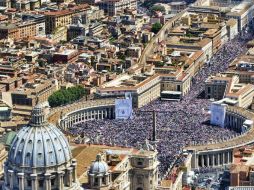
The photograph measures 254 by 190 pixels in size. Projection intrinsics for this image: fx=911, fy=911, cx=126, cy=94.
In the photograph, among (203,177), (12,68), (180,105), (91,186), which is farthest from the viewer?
(12,68)

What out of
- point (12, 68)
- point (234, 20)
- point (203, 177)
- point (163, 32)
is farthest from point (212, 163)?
point (234, 20)

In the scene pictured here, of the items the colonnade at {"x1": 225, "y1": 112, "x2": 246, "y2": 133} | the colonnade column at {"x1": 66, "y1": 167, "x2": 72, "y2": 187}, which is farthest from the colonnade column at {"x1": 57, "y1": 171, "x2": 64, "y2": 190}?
the colonnade at {"x1": 225, "y1": 112, "x2": 246, "y2": 133}

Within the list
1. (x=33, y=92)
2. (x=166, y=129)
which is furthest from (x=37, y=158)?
(x=33, y=92)

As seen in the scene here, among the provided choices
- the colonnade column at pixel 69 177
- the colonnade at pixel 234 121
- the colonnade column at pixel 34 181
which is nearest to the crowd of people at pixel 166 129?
the colonnade at pixel 234 121

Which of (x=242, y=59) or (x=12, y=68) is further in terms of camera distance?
(x=242, y=59)

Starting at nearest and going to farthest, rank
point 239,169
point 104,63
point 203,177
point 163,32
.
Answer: point 239,169 < point 203,177 < point 104,63 < point 163,32

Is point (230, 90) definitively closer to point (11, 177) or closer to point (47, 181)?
point (47, 181)

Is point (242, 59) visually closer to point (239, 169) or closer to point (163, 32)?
point (163, 32)

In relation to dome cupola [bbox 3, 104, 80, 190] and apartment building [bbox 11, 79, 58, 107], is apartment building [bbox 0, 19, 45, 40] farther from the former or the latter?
dome cupola [bbox 3, 104, 80, 190]
